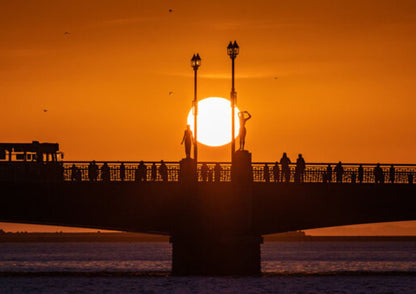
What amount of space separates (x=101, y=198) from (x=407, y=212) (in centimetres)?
1553

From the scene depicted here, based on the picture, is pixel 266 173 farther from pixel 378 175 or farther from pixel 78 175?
pixel 78 175

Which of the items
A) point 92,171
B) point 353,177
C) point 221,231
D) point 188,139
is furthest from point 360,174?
point 92,171

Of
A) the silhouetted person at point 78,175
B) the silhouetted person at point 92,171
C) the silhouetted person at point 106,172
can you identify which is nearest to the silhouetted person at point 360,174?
the silhouetted person at point 106,172

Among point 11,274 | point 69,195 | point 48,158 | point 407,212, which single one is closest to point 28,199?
point 69,195

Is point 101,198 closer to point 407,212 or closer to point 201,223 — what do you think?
point 201,223

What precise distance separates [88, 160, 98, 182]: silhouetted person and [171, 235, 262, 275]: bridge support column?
511 cm

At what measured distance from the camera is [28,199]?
5262cm

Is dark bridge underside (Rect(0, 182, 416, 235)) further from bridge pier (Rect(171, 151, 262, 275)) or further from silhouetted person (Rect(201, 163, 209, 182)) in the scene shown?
silhouetted person (Rect(201, 163, 209, 182))

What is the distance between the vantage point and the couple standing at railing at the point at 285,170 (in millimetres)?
Answer: 52688

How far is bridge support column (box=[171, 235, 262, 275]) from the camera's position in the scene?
51.5 meters

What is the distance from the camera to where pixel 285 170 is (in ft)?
173


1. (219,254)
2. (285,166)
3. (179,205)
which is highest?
(285,166)

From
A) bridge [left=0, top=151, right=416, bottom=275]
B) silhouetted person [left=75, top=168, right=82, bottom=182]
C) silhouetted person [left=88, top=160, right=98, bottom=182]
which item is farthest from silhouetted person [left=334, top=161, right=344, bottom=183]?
silhouetted person [left=75, top=168, right=82, bottom=182]

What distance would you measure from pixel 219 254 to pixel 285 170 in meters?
5.41
